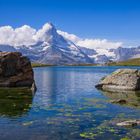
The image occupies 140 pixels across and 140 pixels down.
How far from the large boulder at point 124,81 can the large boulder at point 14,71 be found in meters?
22.3

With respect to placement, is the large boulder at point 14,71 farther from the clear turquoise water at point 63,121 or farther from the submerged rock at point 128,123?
the submerged rock at point 128,123

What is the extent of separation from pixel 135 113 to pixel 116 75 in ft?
143

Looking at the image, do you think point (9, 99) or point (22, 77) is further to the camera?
point (22, 77)

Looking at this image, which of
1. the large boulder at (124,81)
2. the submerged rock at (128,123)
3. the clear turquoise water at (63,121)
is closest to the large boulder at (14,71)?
the large boulder at (124,81)

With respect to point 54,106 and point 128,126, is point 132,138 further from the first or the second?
point 54,106

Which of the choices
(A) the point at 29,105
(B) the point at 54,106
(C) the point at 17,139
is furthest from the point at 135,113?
(C) the point at 17,139

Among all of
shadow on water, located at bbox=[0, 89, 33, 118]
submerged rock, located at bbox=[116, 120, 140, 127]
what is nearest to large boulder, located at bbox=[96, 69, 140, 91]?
shadow on water, located at bbox=[0, 89, 33, 118]

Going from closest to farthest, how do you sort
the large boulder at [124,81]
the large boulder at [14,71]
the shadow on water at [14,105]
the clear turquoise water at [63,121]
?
the clear turquoise water at [63,121], the shadow on water at [14,105], the large boulder at [124,81], the large boulder at [14,71]

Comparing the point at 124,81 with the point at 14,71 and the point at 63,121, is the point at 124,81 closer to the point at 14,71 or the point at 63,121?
the point at 14,71

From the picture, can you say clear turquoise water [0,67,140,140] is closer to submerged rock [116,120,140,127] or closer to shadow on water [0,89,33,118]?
shadow on water [0,89,33,118]

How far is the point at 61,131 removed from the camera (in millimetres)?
39219

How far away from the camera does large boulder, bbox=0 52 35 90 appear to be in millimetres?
94562

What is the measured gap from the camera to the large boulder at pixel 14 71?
94562mm

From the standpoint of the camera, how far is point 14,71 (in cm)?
9488
